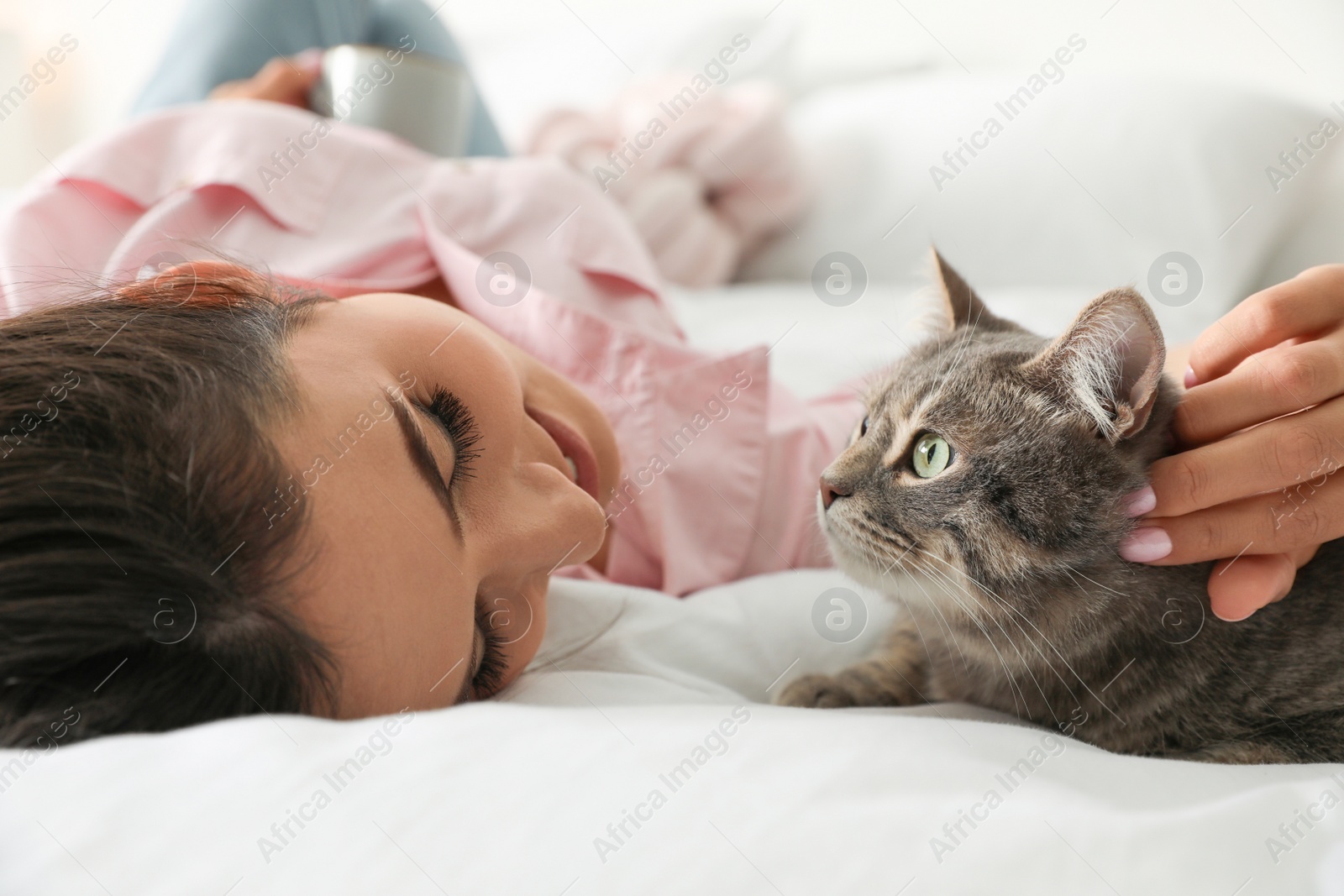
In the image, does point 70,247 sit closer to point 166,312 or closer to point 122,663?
point 166,312

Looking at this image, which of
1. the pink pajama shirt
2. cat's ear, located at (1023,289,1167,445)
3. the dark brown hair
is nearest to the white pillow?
the pink pajama shirt

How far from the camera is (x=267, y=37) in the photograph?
2.10m

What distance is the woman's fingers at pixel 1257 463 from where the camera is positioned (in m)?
0.61

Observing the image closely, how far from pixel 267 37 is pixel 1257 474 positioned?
2309 millimetres

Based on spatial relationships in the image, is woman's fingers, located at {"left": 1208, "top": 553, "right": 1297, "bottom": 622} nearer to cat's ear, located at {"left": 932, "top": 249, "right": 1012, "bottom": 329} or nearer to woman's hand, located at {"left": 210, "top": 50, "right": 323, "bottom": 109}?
cat's ear, located at {"left": 932, "top": 249, "right": 1012, "bottom": 329}

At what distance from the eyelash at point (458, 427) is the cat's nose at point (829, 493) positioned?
0.31 m

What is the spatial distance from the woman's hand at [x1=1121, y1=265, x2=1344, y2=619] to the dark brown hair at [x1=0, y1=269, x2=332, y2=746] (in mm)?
617

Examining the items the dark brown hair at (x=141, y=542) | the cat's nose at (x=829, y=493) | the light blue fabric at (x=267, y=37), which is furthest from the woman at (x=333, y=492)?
the light blue fabric at (x=267, y=37)

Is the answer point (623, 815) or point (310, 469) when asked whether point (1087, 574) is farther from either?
point (310, 469)

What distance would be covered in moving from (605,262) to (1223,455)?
913mm

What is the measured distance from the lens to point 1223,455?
2.02ft

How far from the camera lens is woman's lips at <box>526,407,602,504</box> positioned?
0.83 m

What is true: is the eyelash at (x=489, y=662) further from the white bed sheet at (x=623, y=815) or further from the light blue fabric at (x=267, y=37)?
the light blue fabric at (x=267, y=37)

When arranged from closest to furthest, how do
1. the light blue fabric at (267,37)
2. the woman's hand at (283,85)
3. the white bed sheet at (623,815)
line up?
1. the white bed sheet at (623,815)
2. the woman's hand at (283,85)
3. the light blue fabric at (267,37)
